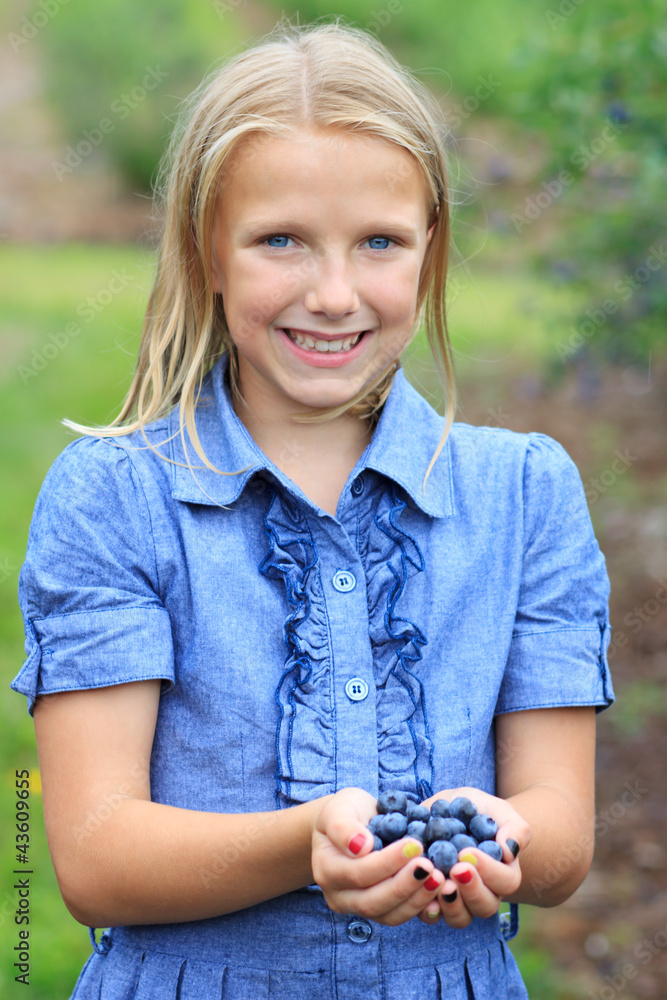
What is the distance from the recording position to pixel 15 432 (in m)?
7.42

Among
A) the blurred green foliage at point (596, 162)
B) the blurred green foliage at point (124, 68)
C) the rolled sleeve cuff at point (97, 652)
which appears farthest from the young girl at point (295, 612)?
the blurred green foliage at point (124, 68)

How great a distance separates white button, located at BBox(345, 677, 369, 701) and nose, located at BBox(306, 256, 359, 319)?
54 cm

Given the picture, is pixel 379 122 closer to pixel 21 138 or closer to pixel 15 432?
pixel 15 432

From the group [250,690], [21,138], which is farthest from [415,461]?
[21,138]

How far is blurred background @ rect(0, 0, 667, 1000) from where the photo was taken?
343cm

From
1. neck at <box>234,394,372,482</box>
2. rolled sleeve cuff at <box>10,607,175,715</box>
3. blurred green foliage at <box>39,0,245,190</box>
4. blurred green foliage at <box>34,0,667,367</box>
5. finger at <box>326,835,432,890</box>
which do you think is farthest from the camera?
blurred green foliage at <box>39,0,245,190</box>

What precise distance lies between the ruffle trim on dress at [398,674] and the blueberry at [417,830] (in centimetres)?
17

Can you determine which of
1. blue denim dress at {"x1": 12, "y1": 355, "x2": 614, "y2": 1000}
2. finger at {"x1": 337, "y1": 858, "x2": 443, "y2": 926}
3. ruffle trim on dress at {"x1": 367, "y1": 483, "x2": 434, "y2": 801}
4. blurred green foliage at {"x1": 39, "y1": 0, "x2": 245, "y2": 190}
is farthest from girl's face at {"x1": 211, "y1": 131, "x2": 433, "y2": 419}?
blurred green foliage at {"x1": 39, "y1": 0, "x2": 245, "y2": 190}

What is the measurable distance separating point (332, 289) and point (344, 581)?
43 cm

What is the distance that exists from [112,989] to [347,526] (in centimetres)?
77

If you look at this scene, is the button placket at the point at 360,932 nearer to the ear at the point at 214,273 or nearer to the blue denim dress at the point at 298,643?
the blue denim dress at the point at 298,643

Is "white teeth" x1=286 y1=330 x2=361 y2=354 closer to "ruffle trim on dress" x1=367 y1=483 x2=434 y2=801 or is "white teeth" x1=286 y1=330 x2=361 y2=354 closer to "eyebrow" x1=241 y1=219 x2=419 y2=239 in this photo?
"eyebrow" x1=241 y1=219 x2=419 y2=239

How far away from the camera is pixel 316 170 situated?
1591 mm

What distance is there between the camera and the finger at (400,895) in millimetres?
1357
